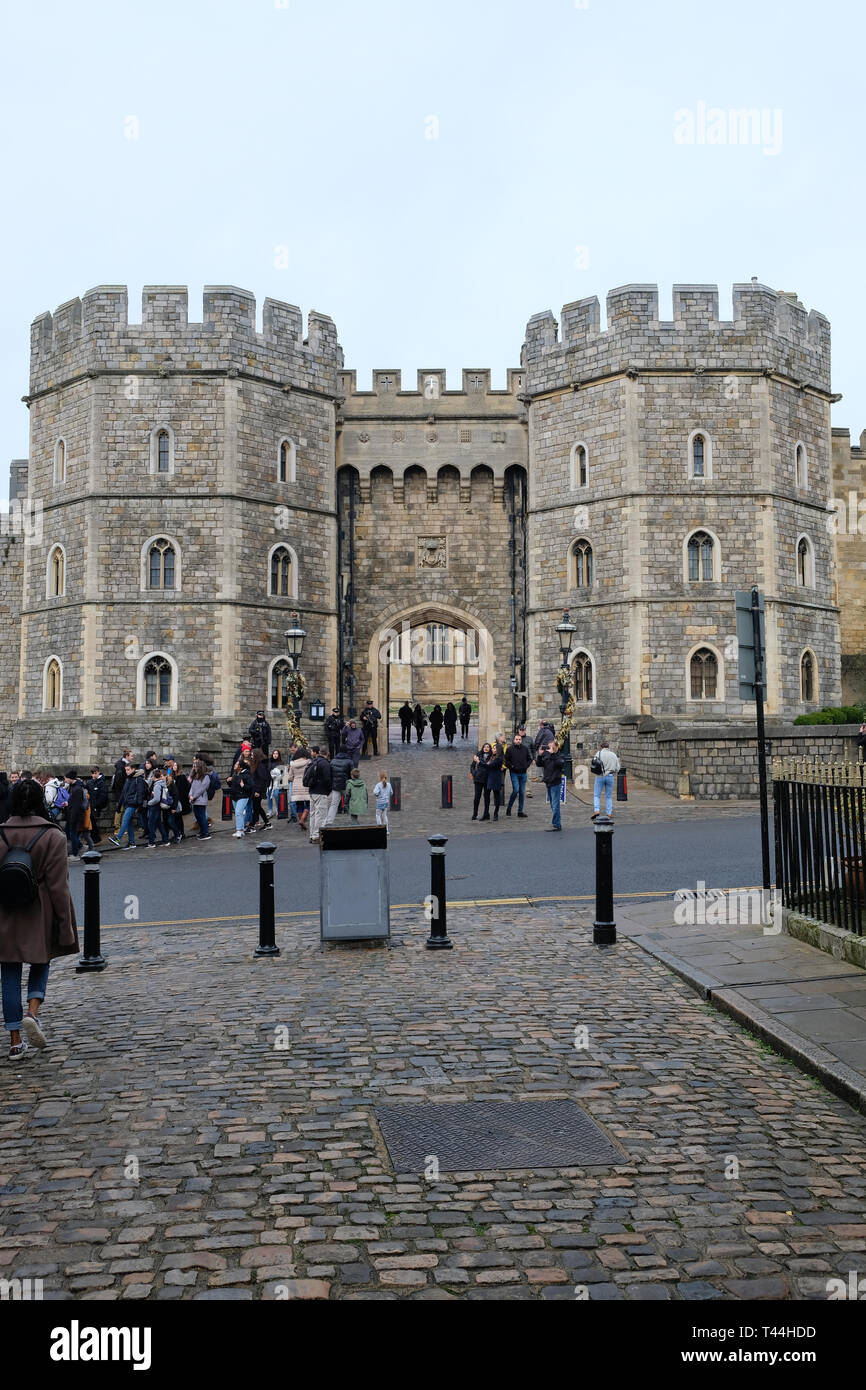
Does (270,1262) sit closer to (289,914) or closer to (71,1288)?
(71,1288)

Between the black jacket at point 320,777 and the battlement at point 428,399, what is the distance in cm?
1703

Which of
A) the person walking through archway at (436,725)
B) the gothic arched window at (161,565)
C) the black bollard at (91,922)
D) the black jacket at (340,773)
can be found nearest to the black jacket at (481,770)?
the black jacket at (340,773)

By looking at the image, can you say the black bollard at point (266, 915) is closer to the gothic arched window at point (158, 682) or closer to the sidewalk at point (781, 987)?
the sidewalk at point (781, 987)

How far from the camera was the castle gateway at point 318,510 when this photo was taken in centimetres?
2758

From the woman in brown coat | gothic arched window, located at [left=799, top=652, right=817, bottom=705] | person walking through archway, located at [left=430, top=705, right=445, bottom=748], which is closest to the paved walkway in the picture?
person walking through archway, located at [left=430, top=705, right=445, bottom=748]

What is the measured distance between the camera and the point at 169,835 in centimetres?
1927

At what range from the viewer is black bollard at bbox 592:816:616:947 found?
8.70m

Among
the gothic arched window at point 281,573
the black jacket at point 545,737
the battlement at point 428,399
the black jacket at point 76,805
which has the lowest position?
the black jacket at point 76,805

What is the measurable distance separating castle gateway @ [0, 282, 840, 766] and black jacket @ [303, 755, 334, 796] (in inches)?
410

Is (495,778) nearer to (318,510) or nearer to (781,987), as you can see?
(781,987)

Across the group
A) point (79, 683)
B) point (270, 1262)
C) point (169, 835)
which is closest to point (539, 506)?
point (79, 683)

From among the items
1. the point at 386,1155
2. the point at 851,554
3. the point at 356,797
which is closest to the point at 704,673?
the point at 851,554

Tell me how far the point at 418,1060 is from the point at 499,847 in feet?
32.6
